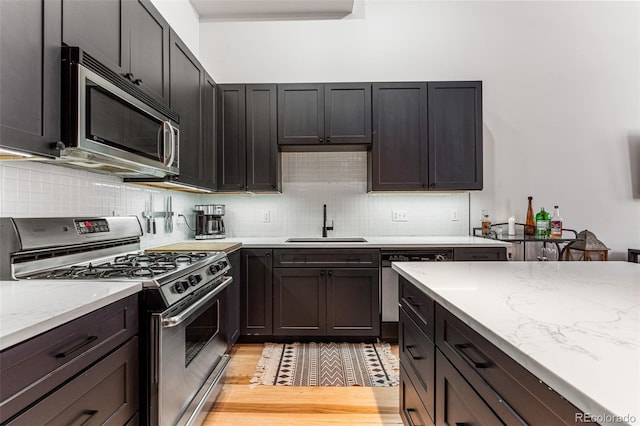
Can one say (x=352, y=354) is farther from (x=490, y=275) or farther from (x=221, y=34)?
(x=221, y=34)

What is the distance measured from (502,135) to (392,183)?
132cm

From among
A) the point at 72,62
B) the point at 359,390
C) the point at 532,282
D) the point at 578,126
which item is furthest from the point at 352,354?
the point at 578,126

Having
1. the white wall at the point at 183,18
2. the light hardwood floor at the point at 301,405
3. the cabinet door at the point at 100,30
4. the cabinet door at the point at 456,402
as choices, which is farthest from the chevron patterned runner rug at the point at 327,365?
the white wall at the point at 183,18

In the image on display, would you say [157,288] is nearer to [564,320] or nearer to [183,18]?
[564,320]

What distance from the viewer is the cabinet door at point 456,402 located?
0.86 m

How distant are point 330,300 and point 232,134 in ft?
5.66

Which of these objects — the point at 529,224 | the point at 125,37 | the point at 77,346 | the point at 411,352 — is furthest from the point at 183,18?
the point at 529,224

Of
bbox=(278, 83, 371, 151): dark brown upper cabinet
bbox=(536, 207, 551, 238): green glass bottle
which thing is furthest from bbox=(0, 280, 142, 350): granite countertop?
bbox=(536, 207, 551, 238): green glass bottle

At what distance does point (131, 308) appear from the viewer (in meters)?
1.26

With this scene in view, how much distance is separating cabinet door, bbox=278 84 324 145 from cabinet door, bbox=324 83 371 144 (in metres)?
0.07

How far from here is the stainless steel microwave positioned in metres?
1.28

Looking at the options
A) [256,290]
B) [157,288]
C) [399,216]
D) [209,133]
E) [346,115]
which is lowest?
[256,290]

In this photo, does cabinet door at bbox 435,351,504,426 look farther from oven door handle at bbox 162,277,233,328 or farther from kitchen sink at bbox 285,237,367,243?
kitchen sink at bbox 285,237,367,243

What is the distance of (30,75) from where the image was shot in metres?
1.13
